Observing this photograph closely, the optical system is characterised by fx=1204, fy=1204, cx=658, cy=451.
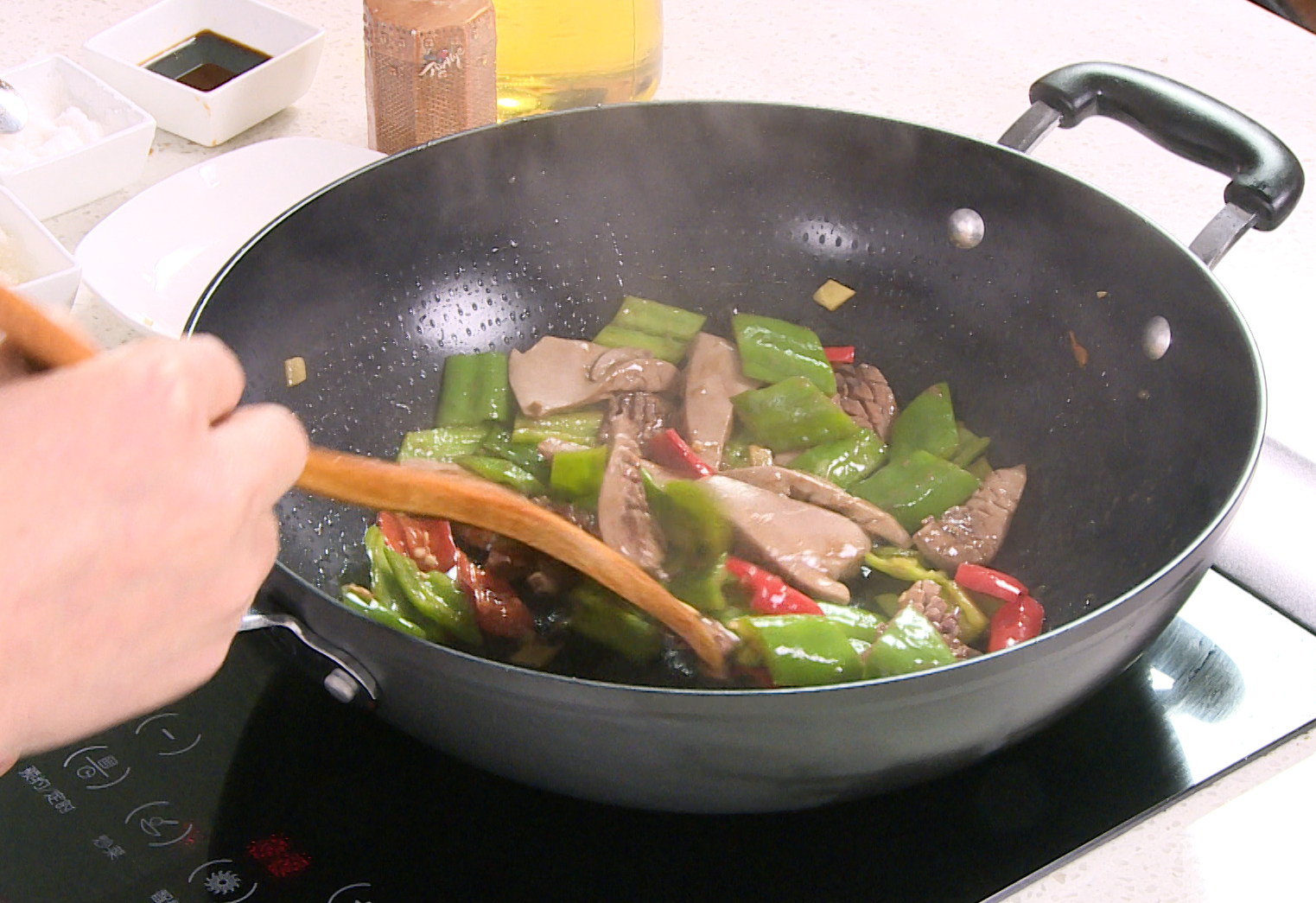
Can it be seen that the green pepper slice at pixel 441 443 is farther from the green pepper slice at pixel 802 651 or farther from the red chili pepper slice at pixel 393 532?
the green pepper slice at pixel 802 651

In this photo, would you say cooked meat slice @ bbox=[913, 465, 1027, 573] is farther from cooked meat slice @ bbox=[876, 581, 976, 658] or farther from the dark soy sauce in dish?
the dark soy sauce in dish

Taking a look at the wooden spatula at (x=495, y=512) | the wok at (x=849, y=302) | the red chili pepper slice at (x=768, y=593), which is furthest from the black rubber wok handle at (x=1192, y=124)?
the wooden spatula at (x=495, y=512)

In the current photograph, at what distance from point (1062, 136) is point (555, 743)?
1.16m

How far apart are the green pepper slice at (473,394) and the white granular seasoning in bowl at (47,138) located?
513 mm

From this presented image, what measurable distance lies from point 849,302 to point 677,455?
276mm

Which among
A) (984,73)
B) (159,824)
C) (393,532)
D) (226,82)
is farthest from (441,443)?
(984,73)

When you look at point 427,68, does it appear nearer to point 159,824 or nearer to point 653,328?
point 653,328

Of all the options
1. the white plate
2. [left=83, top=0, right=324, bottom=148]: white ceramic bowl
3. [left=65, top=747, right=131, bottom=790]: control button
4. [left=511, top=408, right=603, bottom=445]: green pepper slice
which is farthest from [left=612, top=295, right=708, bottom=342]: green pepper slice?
[left=65, top=747, right=131, bottom=790]: control button

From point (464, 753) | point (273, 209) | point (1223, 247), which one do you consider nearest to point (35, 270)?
point (273, 209)

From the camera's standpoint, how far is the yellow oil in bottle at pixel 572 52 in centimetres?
135

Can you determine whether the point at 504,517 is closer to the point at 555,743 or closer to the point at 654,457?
the point at 555,743

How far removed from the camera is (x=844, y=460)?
1195mm

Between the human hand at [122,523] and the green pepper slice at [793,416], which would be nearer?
the human hand at [122,523]

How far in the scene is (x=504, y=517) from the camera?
2.64 feet
